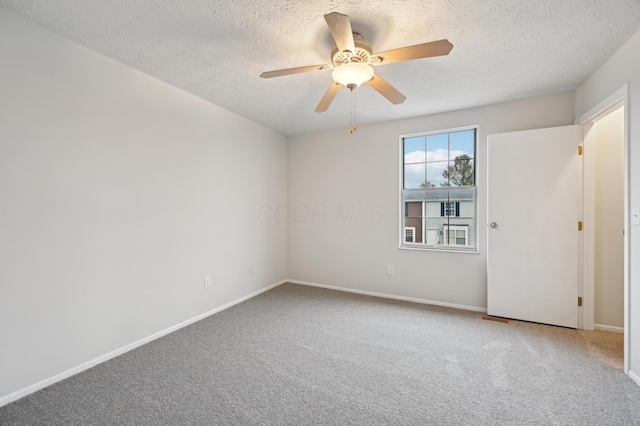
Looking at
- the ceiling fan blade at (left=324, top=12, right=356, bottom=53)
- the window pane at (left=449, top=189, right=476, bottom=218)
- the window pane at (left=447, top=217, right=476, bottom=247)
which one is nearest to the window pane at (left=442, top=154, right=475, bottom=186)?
the window pane at (left=449, top=189, right=476, bottom=218)

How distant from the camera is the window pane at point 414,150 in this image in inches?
146

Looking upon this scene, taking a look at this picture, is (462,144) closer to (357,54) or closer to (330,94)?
(330,94)

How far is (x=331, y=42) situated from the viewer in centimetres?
202

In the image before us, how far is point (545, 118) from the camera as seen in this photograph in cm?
303

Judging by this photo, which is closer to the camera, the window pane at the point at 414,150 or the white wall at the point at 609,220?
the white wall at the point at 609,220

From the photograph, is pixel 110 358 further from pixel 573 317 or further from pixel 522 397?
pixel 573 317

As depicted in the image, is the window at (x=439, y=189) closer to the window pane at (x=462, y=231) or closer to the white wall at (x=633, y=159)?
the window pane at (x=462, y=231)

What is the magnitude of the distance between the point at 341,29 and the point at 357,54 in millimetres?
430

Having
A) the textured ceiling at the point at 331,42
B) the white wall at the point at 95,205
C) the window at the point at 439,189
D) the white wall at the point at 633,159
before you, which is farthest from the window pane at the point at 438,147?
the white wall at the point at 95,205

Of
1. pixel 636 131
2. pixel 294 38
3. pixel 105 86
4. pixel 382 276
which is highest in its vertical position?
pixel 294 38

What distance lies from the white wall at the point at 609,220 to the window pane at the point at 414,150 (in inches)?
64.3

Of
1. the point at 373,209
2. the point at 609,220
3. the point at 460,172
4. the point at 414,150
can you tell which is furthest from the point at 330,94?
the point at 609,220

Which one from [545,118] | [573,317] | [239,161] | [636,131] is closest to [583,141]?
[545,118]

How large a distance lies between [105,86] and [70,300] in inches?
65.4
